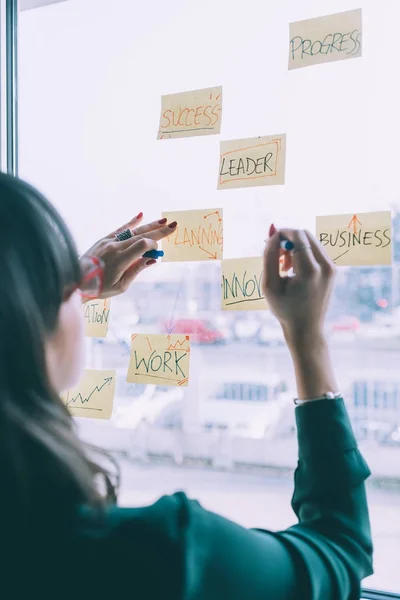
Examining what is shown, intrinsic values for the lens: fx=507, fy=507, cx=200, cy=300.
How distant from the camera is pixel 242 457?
901 millimetres

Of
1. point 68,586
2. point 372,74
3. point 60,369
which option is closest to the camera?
point 68,586

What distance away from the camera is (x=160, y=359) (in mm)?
890

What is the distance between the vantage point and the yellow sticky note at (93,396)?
0.95 metres

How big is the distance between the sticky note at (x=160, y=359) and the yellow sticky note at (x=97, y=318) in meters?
0.07

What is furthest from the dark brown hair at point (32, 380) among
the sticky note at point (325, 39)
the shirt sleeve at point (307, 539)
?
the sticky note at point (325, 39)

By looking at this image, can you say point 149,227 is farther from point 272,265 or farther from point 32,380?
point 32,380

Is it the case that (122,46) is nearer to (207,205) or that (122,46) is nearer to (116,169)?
(116,169)

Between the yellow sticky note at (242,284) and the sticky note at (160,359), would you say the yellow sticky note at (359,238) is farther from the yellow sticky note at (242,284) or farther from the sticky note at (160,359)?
the sticky note at (160,359)

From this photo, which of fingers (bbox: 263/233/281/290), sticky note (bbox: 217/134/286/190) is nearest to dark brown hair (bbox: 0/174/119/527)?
fingers (bbox: 263/233/281/290)

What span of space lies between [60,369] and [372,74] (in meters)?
0.63

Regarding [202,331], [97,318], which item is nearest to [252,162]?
[202,331]

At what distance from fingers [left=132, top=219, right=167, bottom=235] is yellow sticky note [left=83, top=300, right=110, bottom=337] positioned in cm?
16

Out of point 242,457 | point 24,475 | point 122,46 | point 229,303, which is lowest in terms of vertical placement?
point 242,457

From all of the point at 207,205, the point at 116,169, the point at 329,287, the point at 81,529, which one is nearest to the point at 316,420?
the point at 329,287
